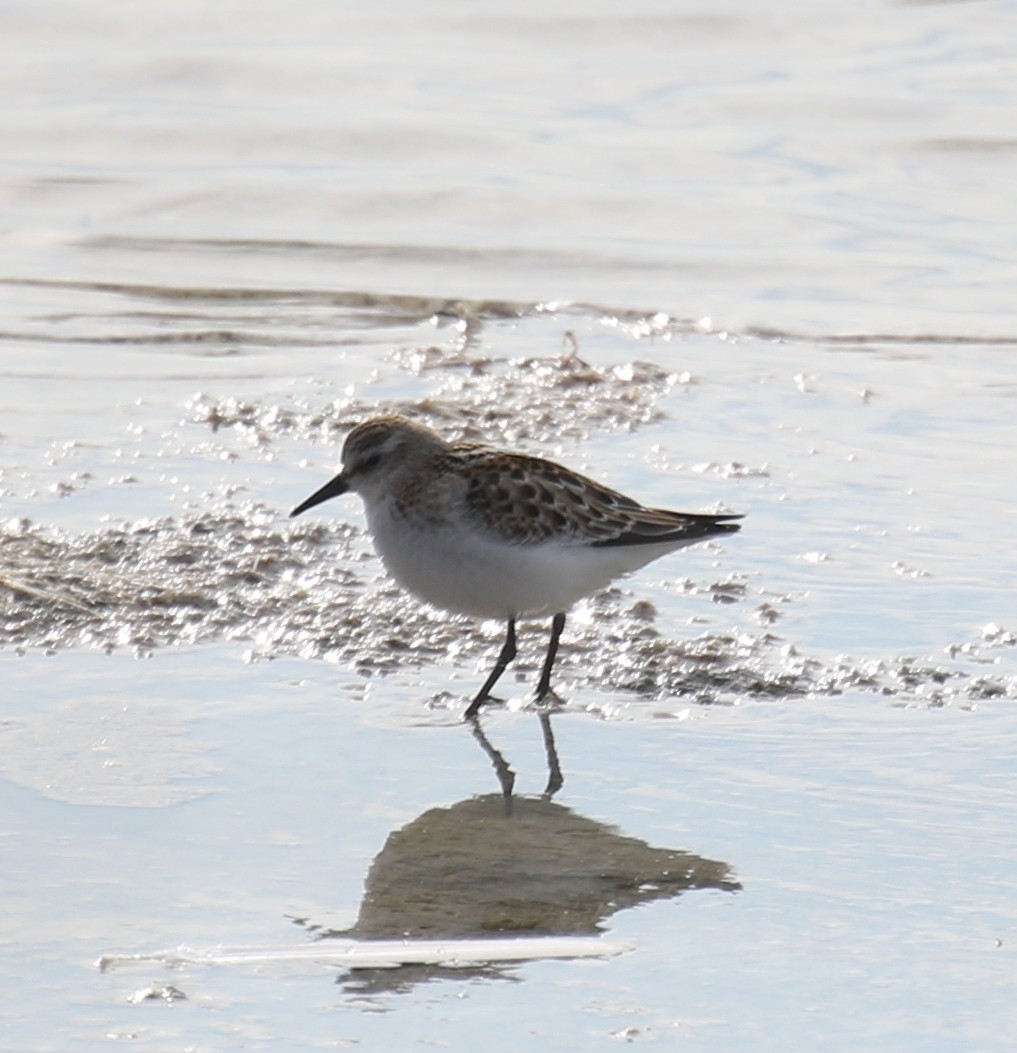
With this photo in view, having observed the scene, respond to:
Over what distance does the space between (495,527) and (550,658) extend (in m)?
0.37

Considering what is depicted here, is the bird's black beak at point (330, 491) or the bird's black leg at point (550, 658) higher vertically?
the bird's black beak at point (330, 491)

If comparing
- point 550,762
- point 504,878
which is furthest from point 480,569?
point 504,878

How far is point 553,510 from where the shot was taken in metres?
5.18

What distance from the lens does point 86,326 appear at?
8.91m

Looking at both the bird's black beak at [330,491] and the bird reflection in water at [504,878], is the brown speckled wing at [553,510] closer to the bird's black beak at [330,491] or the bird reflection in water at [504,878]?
the bird's black beak at [330,491]

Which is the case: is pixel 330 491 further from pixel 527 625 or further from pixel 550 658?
pixel 550 658

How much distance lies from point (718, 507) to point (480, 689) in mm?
1626

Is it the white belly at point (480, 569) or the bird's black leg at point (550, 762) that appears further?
the white belly at point (480, 569)

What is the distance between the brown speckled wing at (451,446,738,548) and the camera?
5.11 meters

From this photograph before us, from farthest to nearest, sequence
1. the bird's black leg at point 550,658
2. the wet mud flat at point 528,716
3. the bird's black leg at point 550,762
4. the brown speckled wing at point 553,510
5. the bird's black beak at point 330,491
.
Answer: the bird's black beak at point 330,491
the brown speckled wing at point 553,510
the bird's black leg at point 550,658
the bird's black leg at point 550,762
the wet mud flat at point 528,716

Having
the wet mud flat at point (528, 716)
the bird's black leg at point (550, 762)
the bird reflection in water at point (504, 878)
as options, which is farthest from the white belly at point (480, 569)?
the bird reflection in water at point (504, 878)

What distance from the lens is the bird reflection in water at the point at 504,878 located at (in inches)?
140

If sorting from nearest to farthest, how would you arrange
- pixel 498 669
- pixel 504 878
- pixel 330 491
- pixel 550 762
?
pixel 504 878 < pixel 550 762 < pixel 498 669 < pixel 330 491

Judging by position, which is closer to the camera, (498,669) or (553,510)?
(498,669)
